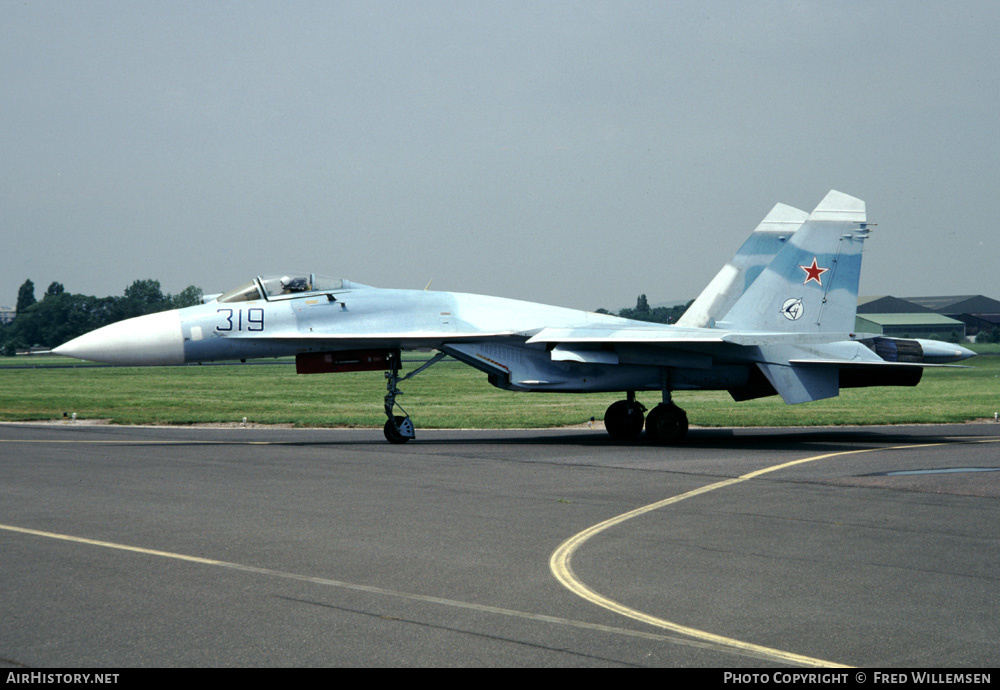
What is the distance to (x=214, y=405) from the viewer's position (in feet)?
108

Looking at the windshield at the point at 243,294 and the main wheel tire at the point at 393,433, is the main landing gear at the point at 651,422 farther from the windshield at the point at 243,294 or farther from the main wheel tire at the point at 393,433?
the windshield at the point at 243,294

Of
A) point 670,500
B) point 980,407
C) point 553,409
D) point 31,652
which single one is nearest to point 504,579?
point 31,652

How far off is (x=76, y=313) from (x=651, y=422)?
10033 centimetres

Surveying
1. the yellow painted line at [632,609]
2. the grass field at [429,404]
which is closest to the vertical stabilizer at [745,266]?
the grass field at [429,404]

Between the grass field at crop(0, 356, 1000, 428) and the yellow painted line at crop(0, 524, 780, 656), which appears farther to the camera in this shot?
the grass field at crop(0, 356, 1000, 428)

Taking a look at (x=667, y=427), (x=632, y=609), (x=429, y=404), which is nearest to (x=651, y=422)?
(x=667, y=427)

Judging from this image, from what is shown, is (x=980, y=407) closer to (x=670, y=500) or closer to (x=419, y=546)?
(x=670, y=500)

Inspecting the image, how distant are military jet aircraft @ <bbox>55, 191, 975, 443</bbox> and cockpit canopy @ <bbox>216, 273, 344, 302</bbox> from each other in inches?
1.1

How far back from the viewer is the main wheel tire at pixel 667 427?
20125mm

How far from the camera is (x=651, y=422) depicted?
20.2 meters

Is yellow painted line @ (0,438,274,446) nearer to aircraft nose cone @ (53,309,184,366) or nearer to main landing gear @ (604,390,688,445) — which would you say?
aircraft nose cone @ (53,309,184,366)

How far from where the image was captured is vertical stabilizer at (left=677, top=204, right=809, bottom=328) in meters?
26.8

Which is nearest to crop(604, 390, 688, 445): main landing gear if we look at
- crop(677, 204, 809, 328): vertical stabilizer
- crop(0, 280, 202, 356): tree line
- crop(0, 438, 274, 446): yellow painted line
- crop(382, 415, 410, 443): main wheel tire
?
crop(382, 415, 410, 443): main wheel tire
